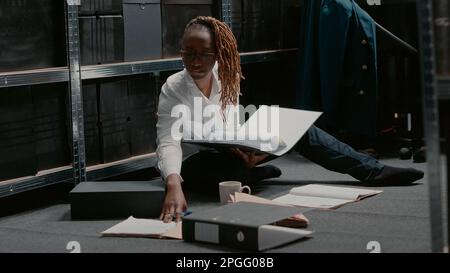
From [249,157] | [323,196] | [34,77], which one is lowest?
[323,196]

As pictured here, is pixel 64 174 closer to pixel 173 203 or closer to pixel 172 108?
pixel 172 108

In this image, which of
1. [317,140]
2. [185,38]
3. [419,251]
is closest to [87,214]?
[185,38]

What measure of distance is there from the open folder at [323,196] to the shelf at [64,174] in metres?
0.68

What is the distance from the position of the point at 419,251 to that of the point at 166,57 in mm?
1560

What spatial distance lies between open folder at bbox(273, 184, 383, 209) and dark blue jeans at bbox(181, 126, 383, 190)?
0.50ft

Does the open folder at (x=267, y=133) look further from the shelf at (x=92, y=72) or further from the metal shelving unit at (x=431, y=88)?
the metal shelving unit at (x=431, y=88)

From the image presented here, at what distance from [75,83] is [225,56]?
0.54 m

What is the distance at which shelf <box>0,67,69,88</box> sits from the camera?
8.37ft

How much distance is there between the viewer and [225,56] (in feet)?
9.00

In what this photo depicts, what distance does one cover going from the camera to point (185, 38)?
264cm

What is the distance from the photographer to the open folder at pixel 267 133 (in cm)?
261

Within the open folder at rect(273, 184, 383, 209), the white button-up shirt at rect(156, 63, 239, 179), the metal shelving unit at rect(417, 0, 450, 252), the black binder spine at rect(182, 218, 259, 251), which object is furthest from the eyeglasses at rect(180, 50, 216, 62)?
the metal shelving unit at rect(417, 0, 450, 252)

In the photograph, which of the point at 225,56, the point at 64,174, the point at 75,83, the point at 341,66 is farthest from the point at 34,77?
the point at 341,66

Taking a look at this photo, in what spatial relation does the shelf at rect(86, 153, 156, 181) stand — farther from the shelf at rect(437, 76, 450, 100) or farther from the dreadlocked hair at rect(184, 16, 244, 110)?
the shelf at rect(437, 76, 450, 100)
